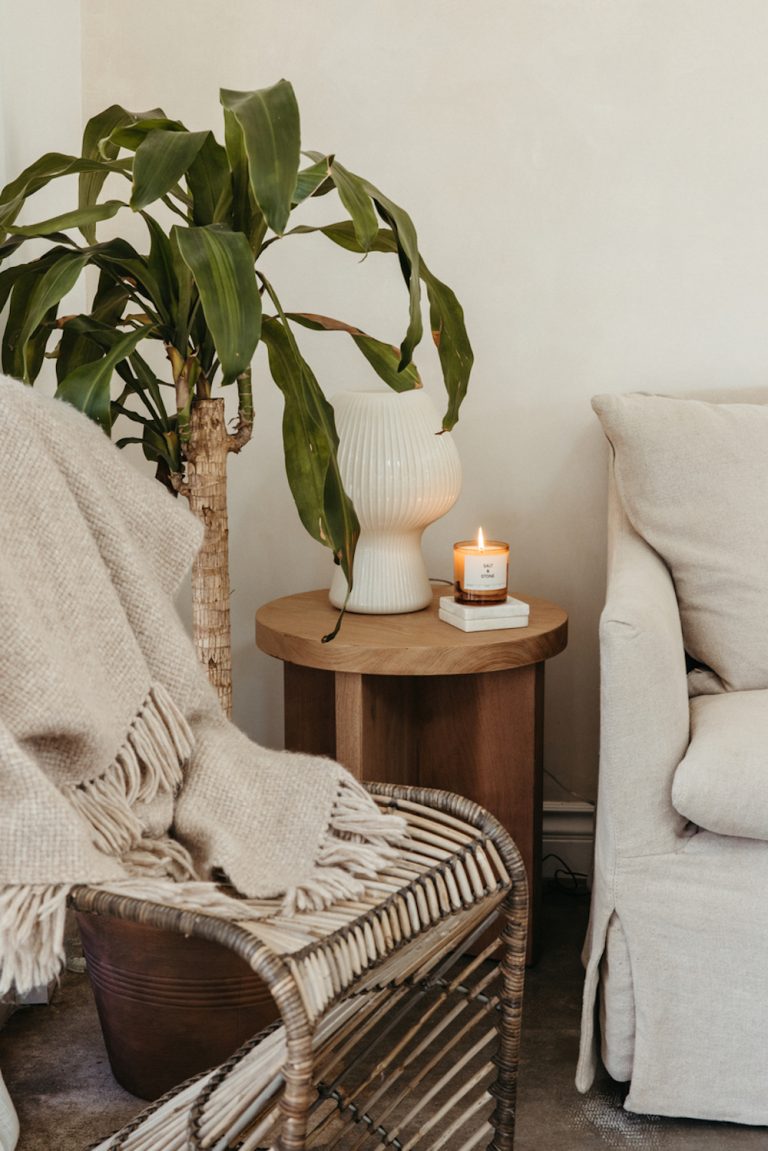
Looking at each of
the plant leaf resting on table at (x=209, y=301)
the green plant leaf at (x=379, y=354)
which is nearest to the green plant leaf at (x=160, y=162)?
the plant leaf resting on table at (x=209, y=301)

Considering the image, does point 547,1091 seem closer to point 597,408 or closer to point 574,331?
point 597,408

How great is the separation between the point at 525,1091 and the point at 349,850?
1.77 ft

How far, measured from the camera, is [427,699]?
177 centimetres

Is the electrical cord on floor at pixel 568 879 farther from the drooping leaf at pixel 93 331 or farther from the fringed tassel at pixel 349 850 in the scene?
the drooping leaf at pixel 93 331

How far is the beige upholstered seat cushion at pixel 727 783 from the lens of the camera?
50.0 inches

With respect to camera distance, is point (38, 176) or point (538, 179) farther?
point (538, 179)

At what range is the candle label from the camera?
1.68 metres

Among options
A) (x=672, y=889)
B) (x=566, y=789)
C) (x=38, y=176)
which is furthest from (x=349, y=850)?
(x=566, y=789)

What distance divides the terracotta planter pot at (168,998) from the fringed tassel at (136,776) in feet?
0.66

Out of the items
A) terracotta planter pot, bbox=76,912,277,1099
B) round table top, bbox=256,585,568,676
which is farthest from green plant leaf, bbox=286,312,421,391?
terracotta planter pot, bbox=76,912,277,1099

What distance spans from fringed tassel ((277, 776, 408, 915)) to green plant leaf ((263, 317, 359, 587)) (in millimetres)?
331

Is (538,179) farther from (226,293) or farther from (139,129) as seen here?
(226,293)

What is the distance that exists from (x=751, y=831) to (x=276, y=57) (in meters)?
1.49

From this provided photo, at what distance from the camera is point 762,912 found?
4.30 ft
